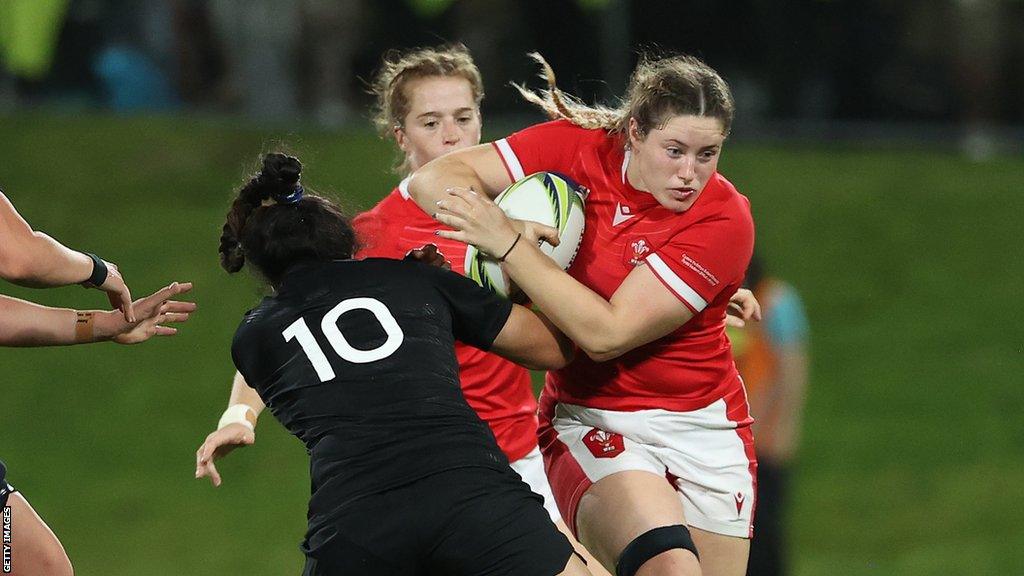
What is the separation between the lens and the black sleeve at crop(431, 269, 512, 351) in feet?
12.0

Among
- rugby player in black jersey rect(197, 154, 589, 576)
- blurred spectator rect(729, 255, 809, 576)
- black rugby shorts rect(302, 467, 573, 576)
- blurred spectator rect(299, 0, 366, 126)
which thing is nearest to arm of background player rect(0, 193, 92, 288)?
rugby player in black jersey rect(197, 154, 589, 576)

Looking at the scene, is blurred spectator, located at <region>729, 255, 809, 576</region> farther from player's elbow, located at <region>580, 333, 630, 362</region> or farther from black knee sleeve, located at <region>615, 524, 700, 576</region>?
player's elbow, located at <region>580, 333, 630, 362</region>

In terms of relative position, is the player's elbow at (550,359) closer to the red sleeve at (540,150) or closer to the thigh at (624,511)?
the thigh at (624,511)

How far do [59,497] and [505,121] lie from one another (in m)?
4.37

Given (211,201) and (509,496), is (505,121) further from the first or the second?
(509,496)

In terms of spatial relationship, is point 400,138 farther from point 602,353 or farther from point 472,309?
point 472,309

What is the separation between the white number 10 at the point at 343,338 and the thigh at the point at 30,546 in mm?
1296

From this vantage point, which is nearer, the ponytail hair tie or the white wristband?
the ponytail hair tie

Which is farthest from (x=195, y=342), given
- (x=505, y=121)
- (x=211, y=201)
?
(x=505, y=121)

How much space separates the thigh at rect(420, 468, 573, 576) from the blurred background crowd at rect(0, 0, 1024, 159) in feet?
25.1

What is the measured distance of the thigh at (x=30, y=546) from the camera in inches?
171

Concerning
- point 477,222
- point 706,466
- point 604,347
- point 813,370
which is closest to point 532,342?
point 604,347

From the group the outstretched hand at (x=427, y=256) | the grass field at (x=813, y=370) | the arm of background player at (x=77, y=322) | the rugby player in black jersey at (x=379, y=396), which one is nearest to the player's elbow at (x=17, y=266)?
the arm of background player at (x=77, y=322)

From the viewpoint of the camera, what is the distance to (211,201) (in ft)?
40.4
